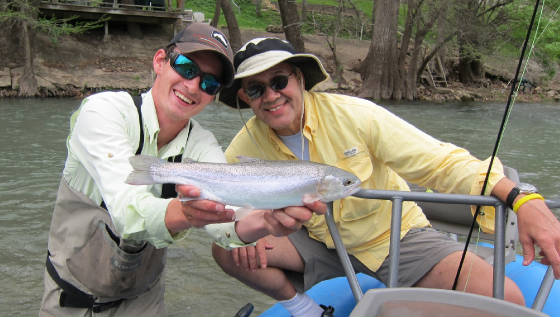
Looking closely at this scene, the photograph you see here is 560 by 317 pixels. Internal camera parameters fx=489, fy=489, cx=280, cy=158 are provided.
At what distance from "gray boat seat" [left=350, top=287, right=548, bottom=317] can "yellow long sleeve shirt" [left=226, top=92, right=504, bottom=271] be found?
3.86 ft

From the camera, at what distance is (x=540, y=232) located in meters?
2.46

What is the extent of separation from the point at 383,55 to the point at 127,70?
1321cm

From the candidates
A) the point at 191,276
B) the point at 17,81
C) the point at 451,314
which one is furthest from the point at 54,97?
the point at 451,314

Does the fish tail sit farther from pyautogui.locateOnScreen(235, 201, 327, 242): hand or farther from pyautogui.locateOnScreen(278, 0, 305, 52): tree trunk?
pyautogui.locateOnScreen(278, 0, 305, 52): tree trunk

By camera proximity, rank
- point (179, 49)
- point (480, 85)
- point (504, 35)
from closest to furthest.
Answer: point (179, 49), point (504, 35), point (480, 85)

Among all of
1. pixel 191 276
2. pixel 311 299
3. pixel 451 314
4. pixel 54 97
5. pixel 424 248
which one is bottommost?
pixel 54 97

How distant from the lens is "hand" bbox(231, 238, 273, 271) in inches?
128

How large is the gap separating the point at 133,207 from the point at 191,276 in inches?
136

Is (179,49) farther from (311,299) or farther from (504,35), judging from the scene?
(504,35)

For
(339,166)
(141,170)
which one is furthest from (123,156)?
(339,166)

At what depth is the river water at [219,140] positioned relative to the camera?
16.8 feet

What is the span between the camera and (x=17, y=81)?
20969 millimetres

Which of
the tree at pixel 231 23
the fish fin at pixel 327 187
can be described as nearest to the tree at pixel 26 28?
the tree at pixel 231 23

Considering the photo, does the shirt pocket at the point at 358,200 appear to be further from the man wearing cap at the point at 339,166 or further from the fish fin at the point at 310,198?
the fish fin at the point at 310,198
